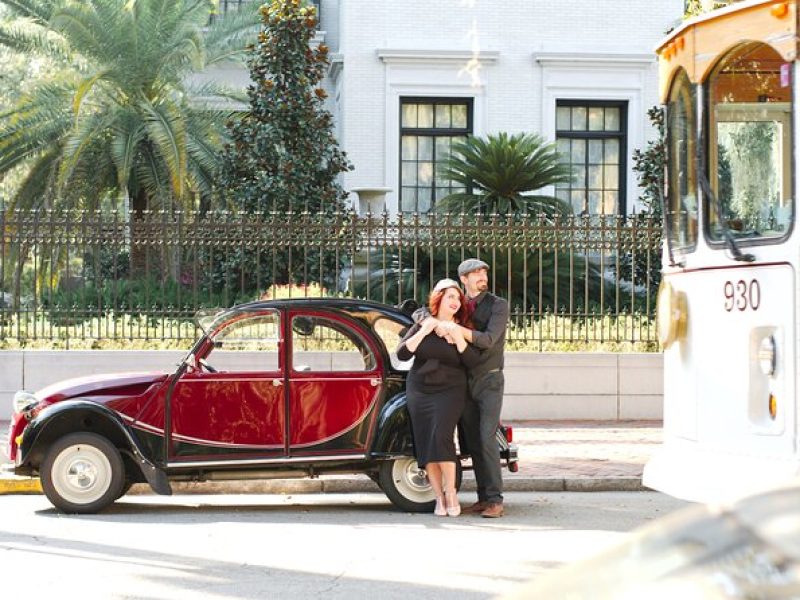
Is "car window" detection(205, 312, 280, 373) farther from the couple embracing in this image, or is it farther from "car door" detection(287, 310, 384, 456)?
the couple embracing

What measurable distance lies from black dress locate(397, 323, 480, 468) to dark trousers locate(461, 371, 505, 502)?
0.47ft

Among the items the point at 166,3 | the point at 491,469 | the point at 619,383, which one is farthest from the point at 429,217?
the point at 166,3

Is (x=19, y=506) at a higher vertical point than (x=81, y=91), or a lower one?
lower

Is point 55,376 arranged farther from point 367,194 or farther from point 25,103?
point 25,103

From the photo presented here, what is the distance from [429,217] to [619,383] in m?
3.00

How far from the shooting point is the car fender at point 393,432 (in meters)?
10.3

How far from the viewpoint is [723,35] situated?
6.99 metres

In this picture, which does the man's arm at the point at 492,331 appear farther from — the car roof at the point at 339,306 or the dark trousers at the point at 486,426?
the car roof at the point at 339,306

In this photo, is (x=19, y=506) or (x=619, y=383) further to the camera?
(x=619, y=383)

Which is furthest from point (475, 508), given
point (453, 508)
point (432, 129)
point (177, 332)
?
point (432, 129)

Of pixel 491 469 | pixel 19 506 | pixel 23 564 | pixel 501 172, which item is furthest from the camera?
pixel 501 172

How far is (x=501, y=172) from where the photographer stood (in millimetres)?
22438

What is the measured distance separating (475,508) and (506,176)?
1251 cm

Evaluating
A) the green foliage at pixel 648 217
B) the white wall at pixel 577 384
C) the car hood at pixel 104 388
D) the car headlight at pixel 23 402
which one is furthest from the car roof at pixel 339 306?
the white wall at pixel 577 384
